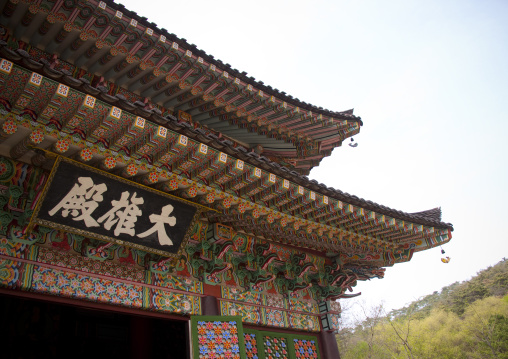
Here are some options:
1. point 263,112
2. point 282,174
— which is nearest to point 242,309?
point 282,174

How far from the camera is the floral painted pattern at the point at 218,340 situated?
4648 mm

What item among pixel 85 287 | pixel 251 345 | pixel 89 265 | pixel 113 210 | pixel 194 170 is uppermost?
pixel 194 170

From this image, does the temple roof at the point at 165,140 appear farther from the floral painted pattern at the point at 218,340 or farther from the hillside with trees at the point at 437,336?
the hillside with trees at the point at 437,336

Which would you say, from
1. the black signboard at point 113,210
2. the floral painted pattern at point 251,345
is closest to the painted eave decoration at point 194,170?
the black signboard at point 113,210

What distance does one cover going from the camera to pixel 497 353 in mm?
19219

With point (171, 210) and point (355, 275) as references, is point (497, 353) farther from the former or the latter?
point (171, 210)

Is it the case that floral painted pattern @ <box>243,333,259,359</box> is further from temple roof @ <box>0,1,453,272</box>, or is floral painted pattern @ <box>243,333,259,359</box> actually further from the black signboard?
the black signboard

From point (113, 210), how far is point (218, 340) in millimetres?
2079

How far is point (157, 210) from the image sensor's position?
180 inches

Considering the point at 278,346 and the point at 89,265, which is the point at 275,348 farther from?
the point at 89,265

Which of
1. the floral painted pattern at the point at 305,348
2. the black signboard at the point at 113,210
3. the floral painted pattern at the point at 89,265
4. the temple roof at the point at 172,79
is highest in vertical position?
the temple roof at the point at 172,79

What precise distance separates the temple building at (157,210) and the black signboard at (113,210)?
14 millimetres

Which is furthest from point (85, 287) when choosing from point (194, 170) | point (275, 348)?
point (275, 348)

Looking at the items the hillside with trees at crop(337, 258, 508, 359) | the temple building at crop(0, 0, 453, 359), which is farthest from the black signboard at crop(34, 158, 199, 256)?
the hillside with trees at crop(337, 258, 508, 359)
